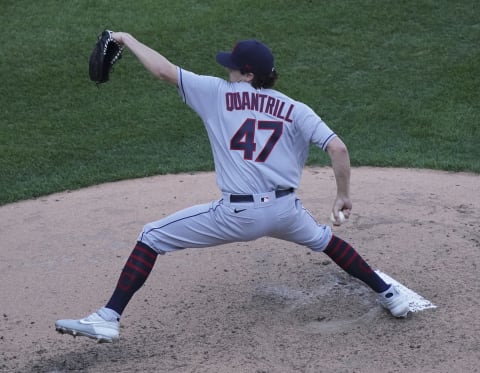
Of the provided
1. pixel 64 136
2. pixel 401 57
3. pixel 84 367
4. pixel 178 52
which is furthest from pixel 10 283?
pixel 401 57

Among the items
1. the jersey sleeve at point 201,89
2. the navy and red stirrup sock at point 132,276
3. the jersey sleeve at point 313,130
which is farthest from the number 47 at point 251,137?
the navy and red stirrup sock at point 132,276

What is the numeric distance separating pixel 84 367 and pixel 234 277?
1.46 meters

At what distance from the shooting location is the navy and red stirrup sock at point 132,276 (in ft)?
15.2

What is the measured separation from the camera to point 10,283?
19.1 feet

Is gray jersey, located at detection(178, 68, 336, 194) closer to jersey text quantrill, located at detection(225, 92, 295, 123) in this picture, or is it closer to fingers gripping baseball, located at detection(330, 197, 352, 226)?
jersey text quantrill, located at detection(225, 92, 295, 123)

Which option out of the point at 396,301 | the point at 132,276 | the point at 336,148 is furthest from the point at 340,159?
the point at 132,276

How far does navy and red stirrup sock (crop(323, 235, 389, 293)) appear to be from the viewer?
4.98 m

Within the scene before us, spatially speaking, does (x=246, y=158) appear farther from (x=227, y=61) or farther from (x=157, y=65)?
(x=157, y=65)

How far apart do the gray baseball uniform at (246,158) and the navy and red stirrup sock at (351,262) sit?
397 millimetres

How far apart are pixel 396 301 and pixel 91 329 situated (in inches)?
70.3

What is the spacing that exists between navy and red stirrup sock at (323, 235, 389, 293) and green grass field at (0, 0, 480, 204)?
11.1 ft

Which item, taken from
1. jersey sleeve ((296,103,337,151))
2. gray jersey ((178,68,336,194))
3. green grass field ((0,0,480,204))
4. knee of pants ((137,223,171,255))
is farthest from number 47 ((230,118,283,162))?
green grass field ((0,0,480,204))

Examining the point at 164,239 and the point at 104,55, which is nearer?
the point at 164,239

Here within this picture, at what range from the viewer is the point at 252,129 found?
4.48 metres
